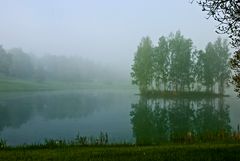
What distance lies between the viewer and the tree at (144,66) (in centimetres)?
10300

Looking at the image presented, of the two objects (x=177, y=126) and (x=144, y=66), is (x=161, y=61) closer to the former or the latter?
(x=144, y=66)

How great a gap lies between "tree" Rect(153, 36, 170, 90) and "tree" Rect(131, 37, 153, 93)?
56.9 inches

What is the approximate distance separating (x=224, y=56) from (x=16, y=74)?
308 feet

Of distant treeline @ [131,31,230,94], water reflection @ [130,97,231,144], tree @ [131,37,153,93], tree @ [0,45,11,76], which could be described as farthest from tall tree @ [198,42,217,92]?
tree @ [0,45,11,76]

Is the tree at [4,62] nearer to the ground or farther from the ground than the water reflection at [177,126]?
farther from the ground

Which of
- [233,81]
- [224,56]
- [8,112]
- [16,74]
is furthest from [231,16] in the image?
[16,74]

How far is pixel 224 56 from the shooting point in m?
107

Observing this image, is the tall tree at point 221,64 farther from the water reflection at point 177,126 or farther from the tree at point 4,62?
the tree at point 4,62

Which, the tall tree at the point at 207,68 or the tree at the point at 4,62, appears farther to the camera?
the tree at the point at 4,62

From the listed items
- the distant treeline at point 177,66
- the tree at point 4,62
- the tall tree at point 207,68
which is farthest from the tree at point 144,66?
the tree at point 4,62

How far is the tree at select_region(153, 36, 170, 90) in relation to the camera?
102 meters

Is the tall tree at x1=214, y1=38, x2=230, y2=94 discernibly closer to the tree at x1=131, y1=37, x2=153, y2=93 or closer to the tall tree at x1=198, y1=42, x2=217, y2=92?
the tall tree at x1=198, y1=42, x2=217, y2=92

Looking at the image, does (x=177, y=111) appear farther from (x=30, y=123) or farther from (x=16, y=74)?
(x=16, y=74)

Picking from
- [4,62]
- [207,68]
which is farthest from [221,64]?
[4,62]
